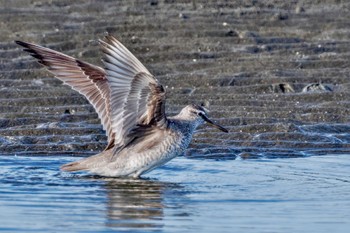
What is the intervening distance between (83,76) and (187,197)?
8.07 feet

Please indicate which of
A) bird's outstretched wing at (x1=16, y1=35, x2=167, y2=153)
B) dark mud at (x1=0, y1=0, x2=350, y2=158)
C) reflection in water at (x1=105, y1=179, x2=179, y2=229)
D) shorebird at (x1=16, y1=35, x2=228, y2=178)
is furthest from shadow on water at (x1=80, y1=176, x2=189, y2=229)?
dark mud at (x1=0, y1=0, x2=350, y2=158)

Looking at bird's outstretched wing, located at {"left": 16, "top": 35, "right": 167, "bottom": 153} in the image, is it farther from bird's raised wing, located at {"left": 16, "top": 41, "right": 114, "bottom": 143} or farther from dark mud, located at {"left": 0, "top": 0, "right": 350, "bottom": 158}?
dark mud, located at {"left": 0, "top": 0, "right": 350, "bottom": 158}

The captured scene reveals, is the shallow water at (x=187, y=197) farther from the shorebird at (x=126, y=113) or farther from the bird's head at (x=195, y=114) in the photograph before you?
the bird's head at (x=195, y=114)

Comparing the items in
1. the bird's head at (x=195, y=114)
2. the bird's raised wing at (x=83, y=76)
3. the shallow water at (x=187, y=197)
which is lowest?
the shallow water at (x=187, y=197)

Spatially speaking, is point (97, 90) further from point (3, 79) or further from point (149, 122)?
point (3, 79)

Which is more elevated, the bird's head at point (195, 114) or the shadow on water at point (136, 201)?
the bird's head at point (195, 114)

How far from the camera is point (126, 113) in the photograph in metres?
11.0

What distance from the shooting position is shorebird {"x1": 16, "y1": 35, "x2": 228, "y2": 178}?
35.0 ft

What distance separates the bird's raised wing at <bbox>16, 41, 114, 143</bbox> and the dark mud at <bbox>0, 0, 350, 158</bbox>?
95 centimetres

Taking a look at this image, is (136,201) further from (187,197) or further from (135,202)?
(187,197)

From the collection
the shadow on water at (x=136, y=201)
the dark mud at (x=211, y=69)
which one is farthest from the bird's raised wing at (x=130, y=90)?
the dark mud at (x=211, y=69)

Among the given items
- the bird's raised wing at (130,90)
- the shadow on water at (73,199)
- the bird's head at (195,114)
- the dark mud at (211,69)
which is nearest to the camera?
the shadow on water at (73,199)

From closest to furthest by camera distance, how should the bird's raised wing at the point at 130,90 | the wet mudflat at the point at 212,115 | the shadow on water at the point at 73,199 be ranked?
the shadow on water at the point at 73,199 < the wet mudflat at the point at 212,115 < the bird's raised wing at the point at 130,90

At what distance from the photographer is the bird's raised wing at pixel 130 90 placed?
10.6 meters
